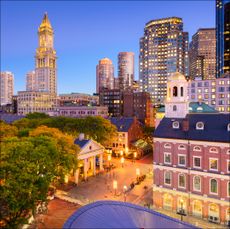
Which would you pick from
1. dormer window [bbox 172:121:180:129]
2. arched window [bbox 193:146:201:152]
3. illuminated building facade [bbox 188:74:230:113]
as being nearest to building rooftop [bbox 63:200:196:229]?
arched window [bbox 193:146:201:152]

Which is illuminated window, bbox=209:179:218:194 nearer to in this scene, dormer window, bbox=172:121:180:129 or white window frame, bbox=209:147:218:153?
white window frame, bbox=209:147:218:153

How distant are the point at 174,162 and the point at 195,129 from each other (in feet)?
21.9

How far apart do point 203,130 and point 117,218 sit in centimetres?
2246

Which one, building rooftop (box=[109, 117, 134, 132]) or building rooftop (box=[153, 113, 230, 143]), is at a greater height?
building rooftop (box=[153, 113, 230, 143])

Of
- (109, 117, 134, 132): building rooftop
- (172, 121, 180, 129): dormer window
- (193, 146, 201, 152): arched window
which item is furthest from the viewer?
(109, 117, 134, 132): building rooftop

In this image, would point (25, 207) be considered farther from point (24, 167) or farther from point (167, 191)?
point (167, 191)

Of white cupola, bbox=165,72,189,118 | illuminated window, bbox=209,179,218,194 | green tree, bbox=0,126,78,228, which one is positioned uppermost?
white cupola, bbox=165,72,189,118

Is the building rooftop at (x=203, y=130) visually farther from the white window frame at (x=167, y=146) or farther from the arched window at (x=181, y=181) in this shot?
the arched window at (x=181, y=181)

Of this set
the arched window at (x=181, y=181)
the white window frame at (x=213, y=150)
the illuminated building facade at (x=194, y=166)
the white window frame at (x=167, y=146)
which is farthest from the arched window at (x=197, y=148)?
the arched window at (x=181, y=181)

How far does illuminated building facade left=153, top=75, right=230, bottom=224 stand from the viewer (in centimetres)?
3897

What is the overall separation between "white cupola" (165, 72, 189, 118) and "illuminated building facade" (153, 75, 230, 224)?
815 millimetres

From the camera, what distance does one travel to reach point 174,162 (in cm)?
4353

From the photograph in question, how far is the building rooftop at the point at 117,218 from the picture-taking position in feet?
80.7

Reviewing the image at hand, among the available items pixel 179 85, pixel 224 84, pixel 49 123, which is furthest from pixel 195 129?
pixel 224 84
